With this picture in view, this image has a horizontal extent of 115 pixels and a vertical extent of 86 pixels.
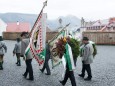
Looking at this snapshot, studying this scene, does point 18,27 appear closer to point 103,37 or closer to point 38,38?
point 103,37

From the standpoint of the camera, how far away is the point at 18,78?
43.9 feet

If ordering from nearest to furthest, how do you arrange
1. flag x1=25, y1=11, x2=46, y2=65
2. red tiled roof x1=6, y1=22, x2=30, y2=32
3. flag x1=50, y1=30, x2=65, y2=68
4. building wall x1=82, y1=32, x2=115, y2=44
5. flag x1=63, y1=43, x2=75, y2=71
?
1. flag x1=63, y1=43, x2=75, y2=71
2. flag x1=25, y1=11, x2=46, y2=65
3. flag x1=50, y1=30, x2=65, y2=68
4. building wall x1=82, y1=32, x2=115, y2=44
5. red tiled roof x1=6, y1=22, x2=30, y2=32

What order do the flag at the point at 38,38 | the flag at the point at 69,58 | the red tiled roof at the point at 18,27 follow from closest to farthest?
1. the flag at the point at 69,58
2. the flag at the point at 38,38
3. the red tiled roof at the point at 18,27

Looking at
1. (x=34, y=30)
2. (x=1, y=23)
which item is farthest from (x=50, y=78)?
(x=1, y=23)

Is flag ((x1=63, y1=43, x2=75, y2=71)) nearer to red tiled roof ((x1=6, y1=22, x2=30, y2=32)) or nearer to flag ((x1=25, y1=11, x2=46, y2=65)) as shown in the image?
flag ((x1=25, y1=11, x2=46, y2=65))

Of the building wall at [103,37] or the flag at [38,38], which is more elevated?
the flag at [38,38]

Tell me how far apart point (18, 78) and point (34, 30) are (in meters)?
2.23

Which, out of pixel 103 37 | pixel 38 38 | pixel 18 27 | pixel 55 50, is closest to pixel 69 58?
pixel 38 38

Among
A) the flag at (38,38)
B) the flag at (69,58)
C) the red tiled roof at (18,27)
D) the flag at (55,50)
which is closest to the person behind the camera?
the flag at (69,58)

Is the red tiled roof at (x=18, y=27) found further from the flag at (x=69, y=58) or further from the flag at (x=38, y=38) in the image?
the flag at (x=69, y=58)

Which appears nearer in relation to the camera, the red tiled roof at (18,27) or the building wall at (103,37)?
the building wall at (103,37)

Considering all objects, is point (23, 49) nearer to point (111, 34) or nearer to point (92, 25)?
point (111, 34)

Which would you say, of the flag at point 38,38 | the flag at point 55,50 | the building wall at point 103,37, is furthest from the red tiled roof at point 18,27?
the flag at point 38,38

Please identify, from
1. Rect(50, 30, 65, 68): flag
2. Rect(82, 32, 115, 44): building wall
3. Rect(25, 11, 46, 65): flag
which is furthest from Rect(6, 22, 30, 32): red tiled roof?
Rect(25, 11, 46, 65): flag
